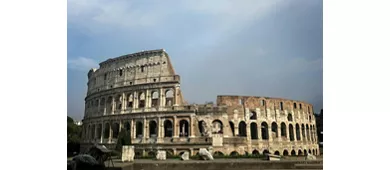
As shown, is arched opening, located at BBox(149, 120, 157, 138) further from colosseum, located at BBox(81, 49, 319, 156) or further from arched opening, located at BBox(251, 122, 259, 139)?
arched opening, located at BBox(251, 122, 259, 139)

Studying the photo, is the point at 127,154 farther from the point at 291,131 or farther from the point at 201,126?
the point at 291,131

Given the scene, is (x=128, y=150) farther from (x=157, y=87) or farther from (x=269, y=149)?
(x=269, y=149)

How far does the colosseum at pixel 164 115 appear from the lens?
17.7m

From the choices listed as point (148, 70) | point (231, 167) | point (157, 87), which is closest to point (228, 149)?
point (157, 87)

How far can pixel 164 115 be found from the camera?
59.3 feet

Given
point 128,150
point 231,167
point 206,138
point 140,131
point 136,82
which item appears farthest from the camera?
→ point 140,131

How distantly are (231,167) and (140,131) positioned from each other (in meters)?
11.2

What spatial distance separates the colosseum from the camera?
17.7 m

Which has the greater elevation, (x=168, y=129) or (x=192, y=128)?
(x=192, y=128)

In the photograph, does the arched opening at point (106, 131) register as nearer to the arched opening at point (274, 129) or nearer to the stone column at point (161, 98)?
the stone column at point (161, 98)

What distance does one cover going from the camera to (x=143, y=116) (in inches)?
734

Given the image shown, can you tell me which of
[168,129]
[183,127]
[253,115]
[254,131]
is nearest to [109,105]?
[168,129]

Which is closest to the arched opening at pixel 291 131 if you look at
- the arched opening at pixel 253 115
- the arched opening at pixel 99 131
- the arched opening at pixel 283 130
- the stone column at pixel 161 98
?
the arched opening at pixel 283 130

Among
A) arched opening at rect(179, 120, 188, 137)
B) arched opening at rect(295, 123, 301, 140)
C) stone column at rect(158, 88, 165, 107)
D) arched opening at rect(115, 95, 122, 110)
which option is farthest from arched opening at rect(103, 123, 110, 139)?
arched opening at rect(295, 123, 301, 140)
